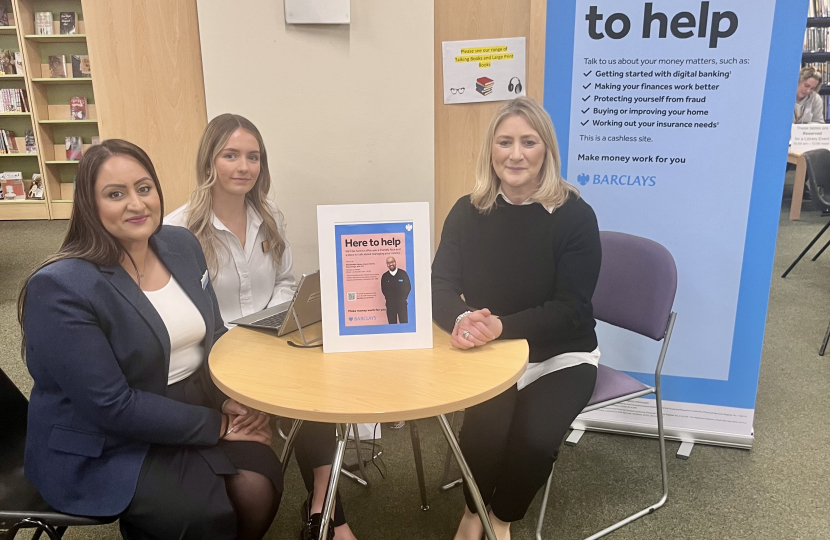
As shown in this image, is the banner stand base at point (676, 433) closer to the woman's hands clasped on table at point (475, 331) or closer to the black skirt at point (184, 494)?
the woman's hands clasped on table at point (475, 331)

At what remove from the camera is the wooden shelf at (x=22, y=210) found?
675 cm

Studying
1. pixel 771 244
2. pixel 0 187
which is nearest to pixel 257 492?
pixel 771 244

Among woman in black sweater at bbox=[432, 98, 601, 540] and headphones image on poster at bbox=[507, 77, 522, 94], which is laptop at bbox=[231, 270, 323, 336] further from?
headphones image on poster at bbox=[507, 77, 522, 94]

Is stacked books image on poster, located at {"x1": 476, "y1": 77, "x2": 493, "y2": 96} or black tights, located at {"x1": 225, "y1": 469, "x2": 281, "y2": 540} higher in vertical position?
stacked books image on poster, located at {"x1": 476, "y1": 77, "x2": 493, "y2": 96}

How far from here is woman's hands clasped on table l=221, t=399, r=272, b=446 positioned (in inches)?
63.7

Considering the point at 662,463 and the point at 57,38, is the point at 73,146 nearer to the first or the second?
the point at 57,38

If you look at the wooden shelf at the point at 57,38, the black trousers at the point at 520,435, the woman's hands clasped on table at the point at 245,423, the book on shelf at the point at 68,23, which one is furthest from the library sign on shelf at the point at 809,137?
the book on shelf at the point at 68,23

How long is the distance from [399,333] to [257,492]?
548 mm

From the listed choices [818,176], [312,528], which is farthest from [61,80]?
[818,176]

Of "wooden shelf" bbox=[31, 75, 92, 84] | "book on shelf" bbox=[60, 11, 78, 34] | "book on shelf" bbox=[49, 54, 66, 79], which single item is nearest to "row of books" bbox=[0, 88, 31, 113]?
"wooden shelf" bbox=[31, 75, 92, 84]

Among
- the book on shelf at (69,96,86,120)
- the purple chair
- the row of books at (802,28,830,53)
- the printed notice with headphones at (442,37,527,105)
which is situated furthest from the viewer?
the row of books at (802,28,830,53)

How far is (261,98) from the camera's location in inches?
98.0

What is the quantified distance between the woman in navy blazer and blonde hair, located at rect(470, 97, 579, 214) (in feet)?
3.24

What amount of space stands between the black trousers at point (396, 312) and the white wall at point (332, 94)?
1.13m
